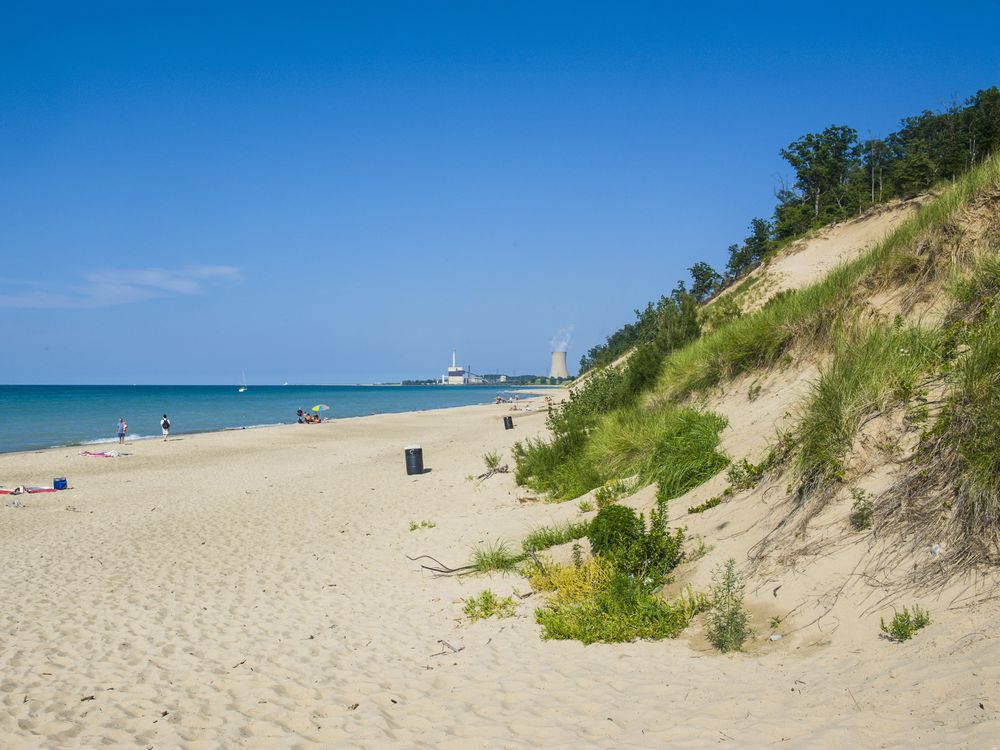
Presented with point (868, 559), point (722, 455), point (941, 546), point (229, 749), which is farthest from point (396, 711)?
point (722, 455)

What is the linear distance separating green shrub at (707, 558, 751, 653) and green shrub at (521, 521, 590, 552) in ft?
9.91

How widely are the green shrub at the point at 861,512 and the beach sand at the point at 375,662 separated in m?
0.96

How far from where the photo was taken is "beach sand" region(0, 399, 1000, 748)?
3891mm

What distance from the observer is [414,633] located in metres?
7.06

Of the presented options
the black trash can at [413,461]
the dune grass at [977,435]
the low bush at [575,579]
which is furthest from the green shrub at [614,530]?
the black trash can at [413,461]

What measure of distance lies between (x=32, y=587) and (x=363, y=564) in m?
4.79

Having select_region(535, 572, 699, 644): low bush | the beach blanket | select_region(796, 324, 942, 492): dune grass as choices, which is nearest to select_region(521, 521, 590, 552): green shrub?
select_region(535, 572, 699, 644): low bush

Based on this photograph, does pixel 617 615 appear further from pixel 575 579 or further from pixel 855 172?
pixel 855 172

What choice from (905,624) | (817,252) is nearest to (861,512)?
(905,624)

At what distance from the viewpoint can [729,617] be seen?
5332mm

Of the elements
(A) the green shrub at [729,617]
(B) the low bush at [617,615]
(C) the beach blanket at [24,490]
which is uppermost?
(C) the beach blanket at [24,490]

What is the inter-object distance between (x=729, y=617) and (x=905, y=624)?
4.45 ft

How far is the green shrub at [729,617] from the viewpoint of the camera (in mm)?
5188

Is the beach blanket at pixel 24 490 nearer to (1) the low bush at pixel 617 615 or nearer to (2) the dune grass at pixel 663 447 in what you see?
(2) the dune grass at pixel 663 447
